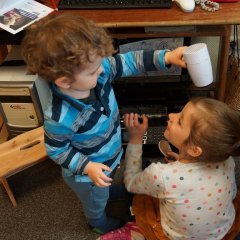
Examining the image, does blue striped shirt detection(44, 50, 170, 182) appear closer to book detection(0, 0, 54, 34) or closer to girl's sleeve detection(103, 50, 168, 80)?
girl's sleeve detection(103, 50, 168, 80)

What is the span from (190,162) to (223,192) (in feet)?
0.45

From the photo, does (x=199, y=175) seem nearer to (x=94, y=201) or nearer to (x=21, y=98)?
(x=94, y=201)

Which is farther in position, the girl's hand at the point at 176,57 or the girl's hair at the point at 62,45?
the girl's hand at the point at 176,57

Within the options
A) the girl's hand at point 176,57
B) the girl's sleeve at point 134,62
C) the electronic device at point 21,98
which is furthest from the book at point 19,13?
the girl's hand at point 176,57

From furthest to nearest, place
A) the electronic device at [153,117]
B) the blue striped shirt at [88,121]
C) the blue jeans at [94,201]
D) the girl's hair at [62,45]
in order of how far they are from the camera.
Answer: the electronic device at [153,117]
the blue jeans at [94,201]
the blue striped shirt at [88,121]
the girl's hair at [62,45]

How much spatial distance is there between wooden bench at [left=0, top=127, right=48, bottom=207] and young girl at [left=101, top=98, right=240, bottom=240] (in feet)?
1.70

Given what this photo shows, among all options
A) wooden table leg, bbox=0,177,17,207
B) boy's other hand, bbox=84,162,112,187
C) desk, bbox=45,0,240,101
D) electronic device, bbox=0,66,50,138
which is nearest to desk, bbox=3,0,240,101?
desk, bbox=45,0,240,101

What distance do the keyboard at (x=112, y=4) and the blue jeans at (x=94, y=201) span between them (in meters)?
0.66

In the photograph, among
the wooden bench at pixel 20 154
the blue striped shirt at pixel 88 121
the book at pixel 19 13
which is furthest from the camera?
the wooden bench at pixel 20 154

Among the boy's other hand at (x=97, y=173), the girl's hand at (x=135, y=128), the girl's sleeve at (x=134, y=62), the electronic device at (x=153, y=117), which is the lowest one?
the electronic device at (x=153, y=117)

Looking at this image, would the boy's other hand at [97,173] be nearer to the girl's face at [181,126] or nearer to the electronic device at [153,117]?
the girl's face at [181,126]

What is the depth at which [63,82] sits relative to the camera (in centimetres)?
90

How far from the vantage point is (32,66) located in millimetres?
883

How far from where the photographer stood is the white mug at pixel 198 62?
99 cm
